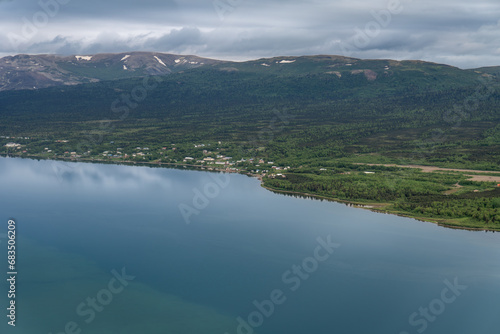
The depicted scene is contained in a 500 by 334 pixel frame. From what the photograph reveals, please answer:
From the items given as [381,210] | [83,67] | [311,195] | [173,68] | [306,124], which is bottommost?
[311,195]

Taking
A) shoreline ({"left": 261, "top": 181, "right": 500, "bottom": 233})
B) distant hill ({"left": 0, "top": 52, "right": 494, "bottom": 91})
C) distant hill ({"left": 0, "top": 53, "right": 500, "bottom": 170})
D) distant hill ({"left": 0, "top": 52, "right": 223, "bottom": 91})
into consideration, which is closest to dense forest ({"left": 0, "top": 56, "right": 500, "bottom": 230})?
distant hill ({"left": 0, "top": 53, "right": 500, "bottom": 170})

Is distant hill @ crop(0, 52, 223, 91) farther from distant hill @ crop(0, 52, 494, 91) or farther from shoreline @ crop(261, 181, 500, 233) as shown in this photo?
shoreline @ crop(261, 181, 500, 233)

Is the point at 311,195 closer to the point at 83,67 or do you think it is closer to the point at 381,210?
the point at 381,210

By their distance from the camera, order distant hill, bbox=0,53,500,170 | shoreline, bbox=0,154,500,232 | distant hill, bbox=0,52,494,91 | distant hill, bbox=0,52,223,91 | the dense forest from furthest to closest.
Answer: distant hill, bbox=0,52,223,91, distant hill, bbox=0,52,494,91, distant hill, bbox=0,53,500,170, the dense forest, shoreline, bbox=0,154,500,232

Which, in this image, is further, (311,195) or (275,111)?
(275,111)

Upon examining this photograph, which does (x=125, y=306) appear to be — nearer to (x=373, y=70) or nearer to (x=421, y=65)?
(x=373, y=70)

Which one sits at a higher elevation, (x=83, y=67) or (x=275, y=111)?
(x=83, y=67)

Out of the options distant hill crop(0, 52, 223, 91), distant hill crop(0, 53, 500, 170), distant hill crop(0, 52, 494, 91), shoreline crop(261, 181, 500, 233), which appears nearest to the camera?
shoreline crop(261, 181, 500, 233)

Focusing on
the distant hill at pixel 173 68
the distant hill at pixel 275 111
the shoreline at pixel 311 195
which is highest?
the distant hill at pixel 173 68

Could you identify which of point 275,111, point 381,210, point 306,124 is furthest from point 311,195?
point 275,111

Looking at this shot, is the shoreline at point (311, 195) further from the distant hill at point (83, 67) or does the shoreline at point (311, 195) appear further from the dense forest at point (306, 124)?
the distant hill at point (83, 67)

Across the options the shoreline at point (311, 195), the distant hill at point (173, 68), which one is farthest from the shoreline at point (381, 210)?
the distant hill at point (173, 68)

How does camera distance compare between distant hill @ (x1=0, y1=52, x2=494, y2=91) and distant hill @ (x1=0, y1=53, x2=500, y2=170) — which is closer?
distant hill @ (x1=0, y1=53, x2=500, y2=170)

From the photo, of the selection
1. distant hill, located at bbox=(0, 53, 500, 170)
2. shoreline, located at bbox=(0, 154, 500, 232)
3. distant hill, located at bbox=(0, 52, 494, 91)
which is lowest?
shoreline, located at bbox=(0, 154, 500, 232)
